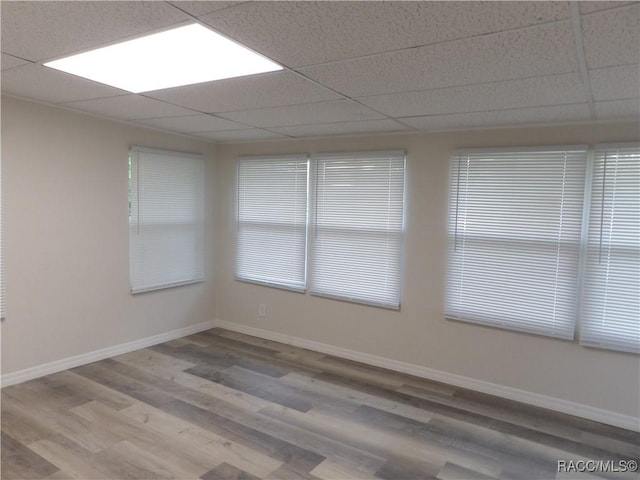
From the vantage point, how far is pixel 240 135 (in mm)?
4383

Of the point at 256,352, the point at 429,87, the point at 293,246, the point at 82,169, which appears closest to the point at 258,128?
the point at 293,246

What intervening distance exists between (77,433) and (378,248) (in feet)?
9.06

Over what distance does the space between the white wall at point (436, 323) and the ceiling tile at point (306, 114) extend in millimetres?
748

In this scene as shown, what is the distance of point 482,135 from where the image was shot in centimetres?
351

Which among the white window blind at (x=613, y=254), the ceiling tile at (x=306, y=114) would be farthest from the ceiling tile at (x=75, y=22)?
the white window blind at (x=613, y=254)

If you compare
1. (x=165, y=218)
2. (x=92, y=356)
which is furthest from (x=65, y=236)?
(x=92, y=356)

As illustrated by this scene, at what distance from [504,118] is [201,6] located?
2.42 m

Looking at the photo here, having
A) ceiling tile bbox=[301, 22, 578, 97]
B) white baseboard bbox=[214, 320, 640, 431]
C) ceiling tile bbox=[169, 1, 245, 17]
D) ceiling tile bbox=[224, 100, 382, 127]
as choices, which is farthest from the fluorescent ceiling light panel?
white baseboard bbox=[214, 320, 640, 431]

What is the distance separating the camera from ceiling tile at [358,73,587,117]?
2304mm

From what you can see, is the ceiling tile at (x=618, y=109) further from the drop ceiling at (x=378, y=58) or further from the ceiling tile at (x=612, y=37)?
the ceiling tile at (x=612, y=37)

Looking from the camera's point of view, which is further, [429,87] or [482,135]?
[482,135]

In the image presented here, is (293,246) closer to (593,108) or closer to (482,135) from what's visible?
(482,135)

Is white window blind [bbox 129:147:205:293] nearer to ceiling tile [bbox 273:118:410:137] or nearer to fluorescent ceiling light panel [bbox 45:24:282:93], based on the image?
ceiling tile [bbox 273:118:410:137]

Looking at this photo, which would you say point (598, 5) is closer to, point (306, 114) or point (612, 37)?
point (612, 37)
